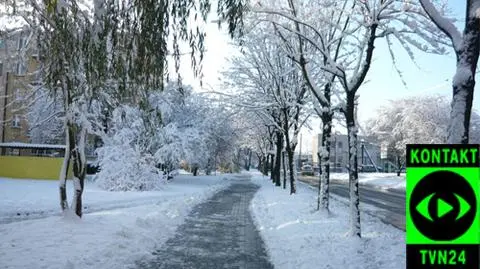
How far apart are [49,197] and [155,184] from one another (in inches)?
379

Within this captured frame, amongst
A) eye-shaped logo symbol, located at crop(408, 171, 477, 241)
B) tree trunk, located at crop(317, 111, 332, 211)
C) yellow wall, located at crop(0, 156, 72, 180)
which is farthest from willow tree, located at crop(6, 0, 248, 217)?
yellow wall, located at crop(0, 156, 72, 180)

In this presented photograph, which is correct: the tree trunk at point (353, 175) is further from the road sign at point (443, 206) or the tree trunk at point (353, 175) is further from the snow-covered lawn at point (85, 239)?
the road sign at point (443, 206)

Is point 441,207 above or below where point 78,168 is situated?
below

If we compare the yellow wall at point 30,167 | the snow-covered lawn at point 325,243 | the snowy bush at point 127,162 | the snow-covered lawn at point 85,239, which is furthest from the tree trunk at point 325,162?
the yellow wall at point 30,167

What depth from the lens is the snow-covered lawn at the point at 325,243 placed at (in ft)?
29.0

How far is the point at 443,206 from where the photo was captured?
2877 millimetres

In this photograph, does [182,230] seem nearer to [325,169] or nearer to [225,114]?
[325,169]

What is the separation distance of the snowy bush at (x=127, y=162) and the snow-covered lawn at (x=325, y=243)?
582 inches

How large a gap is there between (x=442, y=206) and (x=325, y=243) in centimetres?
798

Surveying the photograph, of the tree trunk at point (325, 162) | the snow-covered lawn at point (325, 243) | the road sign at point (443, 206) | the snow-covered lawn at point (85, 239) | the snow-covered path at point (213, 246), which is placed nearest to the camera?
the road sign at point (443, 206)

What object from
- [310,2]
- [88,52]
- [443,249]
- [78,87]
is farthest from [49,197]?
[443,249]

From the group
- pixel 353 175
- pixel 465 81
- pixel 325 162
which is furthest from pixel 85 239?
pixel 325 162

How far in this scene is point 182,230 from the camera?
13.7 meters

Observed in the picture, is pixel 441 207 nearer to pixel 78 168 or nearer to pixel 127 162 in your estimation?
pixel 78 168
